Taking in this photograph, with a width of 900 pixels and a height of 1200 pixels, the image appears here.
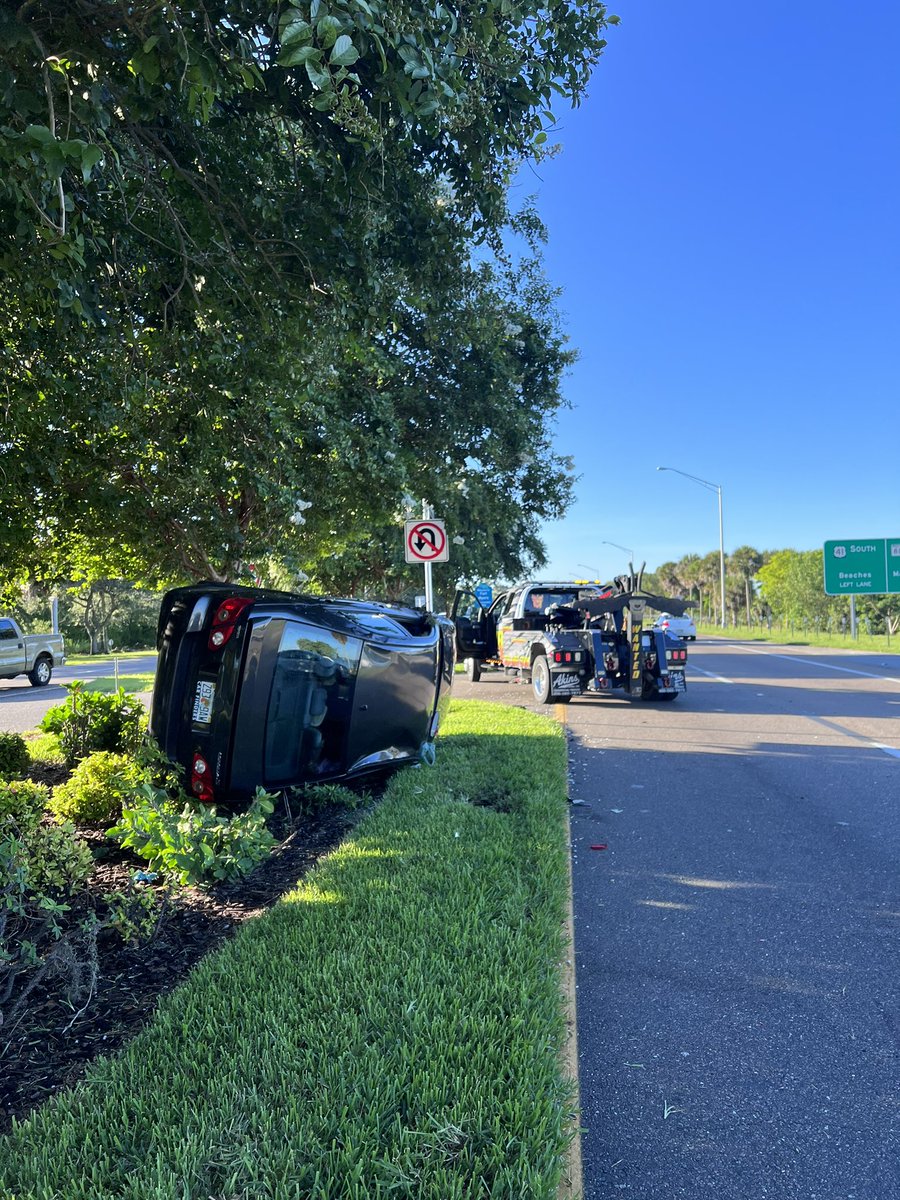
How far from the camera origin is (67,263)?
407cm

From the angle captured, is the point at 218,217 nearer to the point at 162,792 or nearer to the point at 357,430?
the point at 162,792

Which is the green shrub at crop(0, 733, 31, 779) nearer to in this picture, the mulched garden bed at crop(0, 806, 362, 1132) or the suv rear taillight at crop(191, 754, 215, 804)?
the mulched garden bed at crop(0, 806, 362, 1132)

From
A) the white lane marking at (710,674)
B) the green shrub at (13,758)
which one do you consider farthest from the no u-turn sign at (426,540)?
the white lane marking at (710,674)

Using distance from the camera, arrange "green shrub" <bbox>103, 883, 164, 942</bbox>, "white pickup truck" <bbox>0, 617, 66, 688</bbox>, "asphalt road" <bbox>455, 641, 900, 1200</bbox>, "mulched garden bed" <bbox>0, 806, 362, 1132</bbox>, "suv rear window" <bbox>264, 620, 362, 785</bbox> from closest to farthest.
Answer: "asphalt road" <bbox>455, 641, 900, 1200</bbox> → "mulched garden bed" <bbox>0, 806, 362, 1132</bbox> → "green shrub" <bbox>103, 883, 164, 942</bbox> → "suv rear window" <bbox>264, 620, 362, 785</bbox> → "white pickup truck" <bbox>0, 617, 66, 688</bbox>

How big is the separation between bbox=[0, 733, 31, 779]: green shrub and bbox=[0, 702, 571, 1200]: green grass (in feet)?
13.1

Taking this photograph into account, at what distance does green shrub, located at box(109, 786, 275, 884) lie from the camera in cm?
379

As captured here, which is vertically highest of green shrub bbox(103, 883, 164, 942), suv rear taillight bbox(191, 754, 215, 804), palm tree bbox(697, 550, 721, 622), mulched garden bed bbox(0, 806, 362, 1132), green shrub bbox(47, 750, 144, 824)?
palm tree bbox(697, 550, 721, 622)

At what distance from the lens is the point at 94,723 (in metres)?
7.50

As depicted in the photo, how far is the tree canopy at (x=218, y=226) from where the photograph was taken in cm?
318

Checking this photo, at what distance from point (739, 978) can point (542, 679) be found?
10.3m

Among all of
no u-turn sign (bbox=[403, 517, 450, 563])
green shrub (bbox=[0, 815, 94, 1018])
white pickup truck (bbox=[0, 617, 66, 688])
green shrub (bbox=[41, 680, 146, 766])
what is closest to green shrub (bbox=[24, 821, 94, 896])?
green shrub (bbox=[0, 815, 94, 1018])

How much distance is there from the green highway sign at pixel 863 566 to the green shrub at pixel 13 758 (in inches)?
1315

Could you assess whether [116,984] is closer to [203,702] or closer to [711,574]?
[203,702]

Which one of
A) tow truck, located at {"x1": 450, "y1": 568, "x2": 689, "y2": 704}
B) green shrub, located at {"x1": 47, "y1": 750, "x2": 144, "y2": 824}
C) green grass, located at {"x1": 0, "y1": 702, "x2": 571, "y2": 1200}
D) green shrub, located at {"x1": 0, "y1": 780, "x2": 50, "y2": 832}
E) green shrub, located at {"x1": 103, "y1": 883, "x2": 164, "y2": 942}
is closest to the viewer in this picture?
green grass, located at {"x1": 0, "y1": 702, "x2": 571, "y2": 1200}
